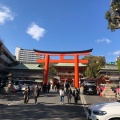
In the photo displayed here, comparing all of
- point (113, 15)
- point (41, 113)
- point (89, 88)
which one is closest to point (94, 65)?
point (89, 88)

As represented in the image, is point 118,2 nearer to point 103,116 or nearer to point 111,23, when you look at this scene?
point 111,23

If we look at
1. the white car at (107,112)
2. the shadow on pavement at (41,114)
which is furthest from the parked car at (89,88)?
the white car at (107,112)

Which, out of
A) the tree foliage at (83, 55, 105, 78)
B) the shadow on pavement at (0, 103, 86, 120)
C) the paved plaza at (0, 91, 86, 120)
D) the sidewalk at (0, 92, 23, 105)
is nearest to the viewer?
the shadow on pavement at (0, 103, 86, 120)

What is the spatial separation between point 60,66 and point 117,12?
4959cm

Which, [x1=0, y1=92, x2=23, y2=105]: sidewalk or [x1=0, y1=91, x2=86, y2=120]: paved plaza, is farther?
[x1=0, y1=92, x2=23, y2=105]: sidewalk

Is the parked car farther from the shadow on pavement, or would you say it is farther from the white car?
the white car

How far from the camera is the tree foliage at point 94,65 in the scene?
3506 inches

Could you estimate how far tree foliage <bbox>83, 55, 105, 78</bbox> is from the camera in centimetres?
8906

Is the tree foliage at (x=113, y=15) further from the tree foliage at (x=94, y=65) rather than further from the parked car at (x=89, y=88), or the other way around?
the tree foliage at (x=94, y=65)

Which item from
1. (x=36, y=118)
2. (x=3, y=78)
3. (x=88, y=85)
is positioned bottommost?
(x=36, y=118)

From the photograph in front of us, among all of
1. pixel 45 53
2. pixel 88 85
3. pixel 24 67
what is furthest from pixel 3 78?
pixel 88 85

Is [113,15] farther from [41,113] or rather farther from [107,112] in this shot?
[107,112]

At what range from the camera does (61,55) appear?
196 ft

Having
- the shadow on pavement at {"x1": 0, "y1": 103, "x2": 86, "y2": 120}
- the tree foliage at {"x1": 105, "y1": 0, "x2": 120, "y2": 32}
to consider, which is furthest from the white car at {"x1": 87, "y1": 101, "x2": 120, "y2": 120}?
the tree foliage at {"x1": 105, "y1": 0, "x2": 120, "y2": 32}
